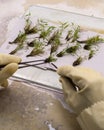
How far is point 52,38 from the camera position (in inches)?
36.9

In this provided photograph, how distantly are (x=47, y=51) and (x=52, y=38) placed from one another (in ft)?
0.19

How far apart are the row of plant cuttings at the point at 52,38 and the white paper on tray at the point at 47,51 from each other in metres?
0.02

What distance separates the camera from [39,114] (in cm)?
77

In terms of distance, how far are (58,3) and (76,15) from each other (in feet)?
0.39

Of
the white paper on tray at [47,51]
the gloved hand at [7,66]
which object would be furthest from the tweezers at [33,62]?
the gloved hand at [7,66]

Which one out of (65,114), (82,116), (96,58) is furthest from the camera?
(96,58)

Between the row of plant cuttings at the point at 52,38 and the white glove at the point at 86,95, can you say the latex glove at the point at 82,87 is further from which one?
the row of plant cuttings at the point at 52,38

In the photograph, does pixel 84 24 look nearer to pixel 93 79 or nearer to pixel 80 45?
pixel 80 45

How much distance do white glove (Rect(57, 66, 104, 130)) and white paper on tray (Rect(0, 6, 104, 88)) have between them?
0.11m

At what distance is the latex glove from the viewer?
65cm

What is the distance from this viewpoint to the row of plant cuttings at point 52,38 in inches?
35.3

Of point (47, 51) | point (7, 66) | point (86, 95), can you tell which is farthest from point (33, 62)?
point (86, 95)

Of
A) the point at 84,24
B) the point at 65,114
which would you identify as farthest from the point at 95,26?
the point at 65,114

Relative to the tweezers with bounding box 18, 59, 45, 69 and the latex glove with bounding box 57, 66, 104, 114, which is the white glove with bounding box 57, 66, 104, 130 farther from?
the tweezers with bounding box 18, 59, 45, 69
